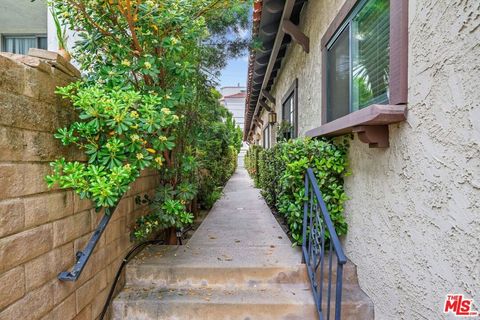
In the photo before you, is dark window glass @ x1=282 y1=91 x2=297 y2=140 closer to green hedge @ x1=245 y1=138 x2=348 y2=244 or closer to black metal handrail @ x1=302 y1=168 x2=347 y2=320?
green hedge @ x1=245 y1=138 x2=348 y2=244

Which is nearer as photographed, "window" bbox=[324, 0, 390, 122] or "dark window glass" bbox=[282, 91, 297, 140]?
"window" bbox=[324, 0, 390, 122]

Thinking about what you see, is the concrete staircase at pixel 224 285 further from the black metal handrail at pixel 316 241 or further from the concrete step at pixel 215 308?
the black metal handrail at pixel 316 241

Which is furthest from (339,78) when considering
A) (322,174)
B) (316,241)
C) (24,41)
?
(24,41)

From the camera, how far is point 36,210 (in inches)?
72.2

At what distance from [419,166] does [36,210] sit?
257 cm

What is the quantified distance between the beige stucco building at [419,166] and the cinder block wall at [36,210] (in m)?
2.33

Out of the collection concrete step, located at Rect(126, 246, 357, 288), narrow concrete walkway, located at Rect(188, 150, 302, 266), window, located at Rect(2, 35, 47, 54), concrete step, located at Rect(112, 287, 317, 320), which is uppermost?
window, located at Rect(2, 35, 47, 54)

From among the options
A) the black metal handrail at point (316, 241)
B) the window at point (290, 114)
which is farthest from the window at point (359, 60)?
the window at point (290, 114)

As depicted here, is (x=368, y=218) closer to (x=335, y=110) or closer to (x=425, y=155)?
(x=425, y=155)

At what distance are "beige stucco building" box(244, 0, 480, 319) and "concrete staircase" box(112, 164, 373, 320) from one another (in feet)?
2.01

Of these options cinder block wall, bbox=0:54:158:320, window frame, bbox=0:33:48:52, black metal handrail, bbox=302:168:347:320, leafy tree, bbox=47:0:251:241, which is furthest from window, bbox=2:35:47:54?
black metal handrail, bbox=302:168:347:320

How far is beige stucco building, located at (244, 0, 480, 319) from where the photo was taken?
153 cm

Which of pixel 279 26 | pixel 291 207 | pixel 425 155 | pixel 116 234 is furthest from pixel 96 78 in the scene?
pixel 279 26

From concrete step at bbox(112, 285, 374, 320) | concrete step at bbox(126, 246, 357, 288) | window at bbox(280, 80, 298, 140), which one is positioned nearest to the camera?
concrete step at bbox(112, 285, 374, 320)
